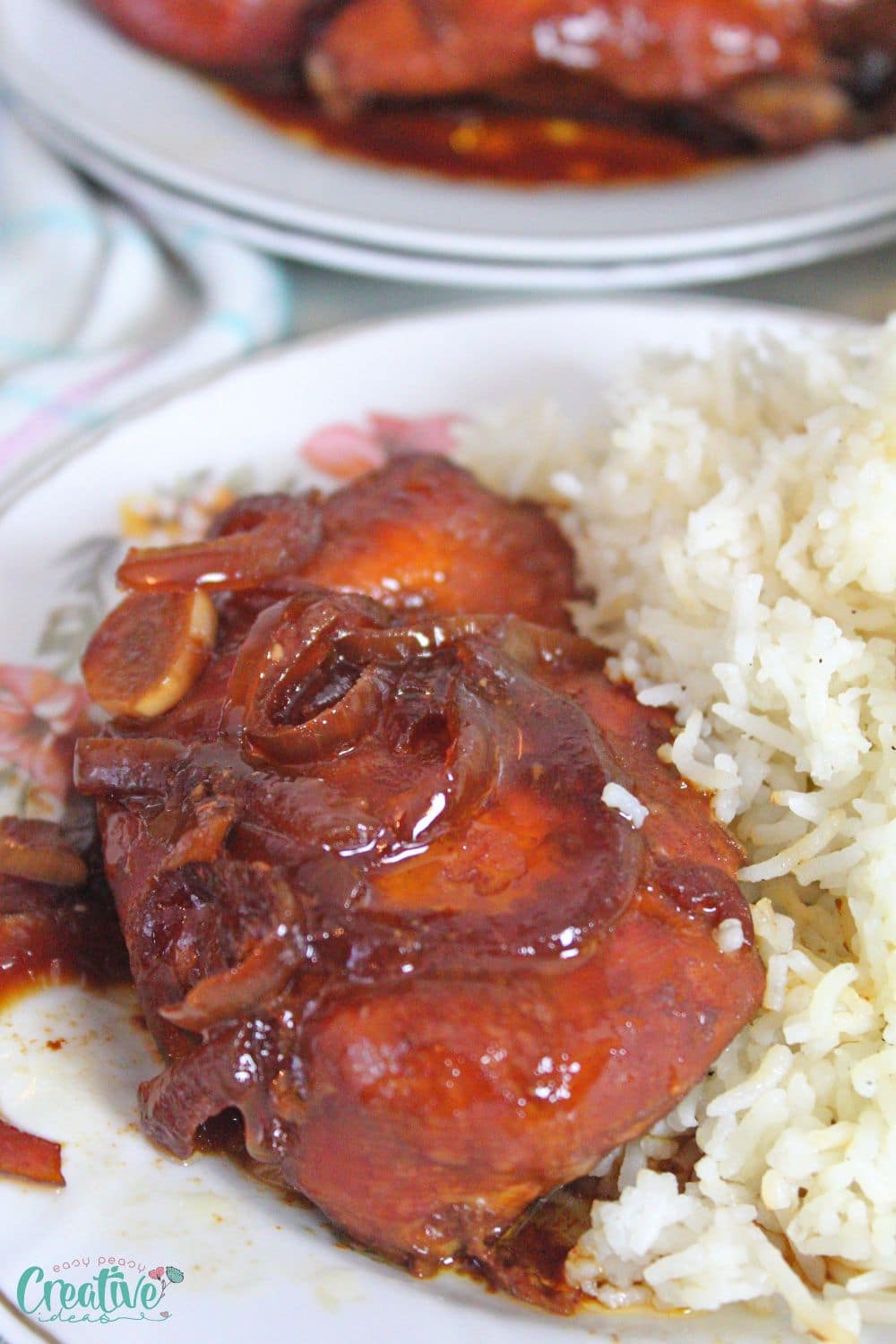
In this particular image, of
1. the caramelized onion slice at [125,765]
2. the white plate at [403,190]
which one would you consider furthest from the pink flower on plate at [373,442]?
the caramelized onion slice at [125,765]

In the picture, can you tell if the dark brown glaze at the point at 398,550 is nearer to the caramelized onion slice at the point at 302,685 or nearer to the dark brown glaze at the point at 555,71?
the caramelized onion slice at the point at 302,685

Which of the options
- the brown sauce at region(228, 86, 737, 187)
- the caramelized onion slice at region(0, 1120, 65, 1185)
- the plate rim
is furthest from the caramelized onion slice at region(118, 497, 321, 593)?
the brown sauce at region(228, 86, 737, 187)

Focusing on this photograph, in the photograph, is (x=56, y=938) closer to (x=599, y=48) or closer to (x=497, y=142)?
(x=497, y=142)

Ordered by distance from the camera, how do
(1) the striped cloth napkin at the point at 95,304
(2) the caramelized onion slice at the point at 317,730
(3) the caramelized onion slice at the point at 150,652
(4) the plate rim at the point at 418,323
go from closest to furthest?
1. (2) the caramelized onion slice at the point at 317,730
2. (3) the caramelized onion slice at the point at 150,652
3. (4) the plate rim at the point at 418,323
4. (1) the striped cloth napkin at the point at 95,304

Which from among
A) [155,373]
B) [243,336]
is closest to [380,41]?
[243,336]

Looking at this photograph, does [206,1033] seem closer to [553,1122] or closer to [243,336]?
[553,1122]

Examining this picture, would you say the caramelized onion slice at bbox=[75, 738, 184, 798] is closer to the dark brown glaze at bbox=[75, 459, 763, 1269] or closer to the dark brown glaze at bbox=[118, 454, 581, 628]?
the dark brown glaze at bbox=[75, 459, 763, 1269]
